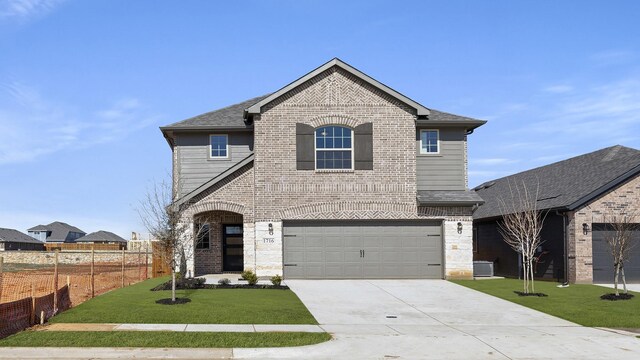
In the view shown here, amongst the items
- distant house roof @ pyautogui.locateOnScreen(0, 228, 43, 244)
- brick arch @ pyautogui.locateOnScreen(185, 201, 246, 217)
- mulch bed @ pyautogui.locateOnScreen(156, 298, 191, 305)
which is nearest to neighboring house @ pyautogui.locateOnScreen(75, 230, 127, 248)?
distant house roof @ pyautogui.locateOnScreen(0, 228, 43, 244)

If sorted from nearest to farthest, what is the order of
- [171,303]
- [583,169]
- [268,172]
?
1. [171,303]
2. [268,172]
3. [583,169]

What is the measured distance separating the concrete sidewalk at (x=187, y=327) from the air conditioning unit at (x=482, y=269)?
53.8 ft

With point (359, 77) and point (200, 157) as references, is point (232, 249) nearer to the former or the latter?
point (200, 157)

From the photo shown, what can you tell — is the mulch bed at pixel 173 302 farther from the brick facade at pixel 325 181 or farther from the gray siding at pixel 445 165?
the gray siding at pixel 445 165

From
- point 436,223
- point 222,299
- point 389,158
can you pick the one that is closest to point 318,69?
point 389,158

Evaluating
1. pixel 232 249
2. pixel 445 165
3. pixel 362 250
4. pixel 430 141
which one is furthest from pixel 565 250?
pixel 232 249

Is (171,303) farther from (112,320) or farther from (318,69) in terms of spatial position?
(318,69)

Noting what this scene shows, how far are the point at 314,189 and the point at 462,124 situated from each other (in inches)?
293

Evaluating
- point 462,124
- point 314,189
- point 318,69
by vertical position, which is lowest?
point 314,189

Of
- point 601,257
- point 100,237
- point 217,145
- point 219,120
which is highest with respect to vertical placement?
point 219,120

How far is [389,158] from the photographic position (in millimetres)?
27359

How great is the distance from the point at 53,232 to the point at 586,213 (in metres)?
88.3

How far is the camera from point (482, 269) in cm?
2991

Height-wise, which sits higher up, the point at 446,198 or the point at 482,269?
the point at 446,198
